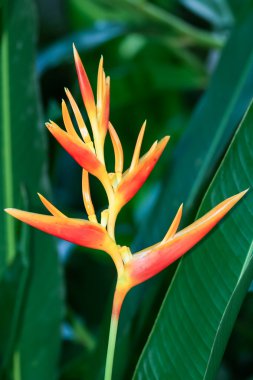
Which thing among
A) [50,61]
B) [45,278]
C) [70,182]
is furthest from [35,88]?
[70,182]

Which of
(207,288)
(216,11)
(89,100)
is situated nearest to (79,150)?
(89,100)

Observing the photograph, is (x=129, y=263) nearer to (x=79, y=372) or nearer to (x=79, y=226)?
(x=79, y=226)

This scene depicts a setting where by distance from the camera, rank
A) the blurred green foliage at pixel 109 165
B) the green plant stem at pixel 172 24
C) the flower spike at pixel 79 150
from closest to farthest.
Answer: the flower spike at pixel 79 150
the blurred green foliage at pixel 109 165
the green plant stem at pixel 172 24

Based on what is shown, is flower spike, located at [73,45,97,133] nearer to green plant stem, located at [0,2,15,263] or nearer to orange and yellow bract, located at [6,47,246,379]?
orange and yellow bract, located at [6,47,246,379]

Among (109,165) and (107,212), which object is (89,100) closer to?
(107,212)

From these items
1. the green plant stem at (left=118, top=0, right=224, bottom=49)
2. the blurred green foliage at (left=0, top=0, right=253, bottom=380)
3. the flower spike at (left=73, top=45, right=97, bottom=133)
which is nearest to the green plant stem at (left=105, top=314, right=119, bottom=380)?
the flower spike at (left=73, top=45, right=97, bottom=133)

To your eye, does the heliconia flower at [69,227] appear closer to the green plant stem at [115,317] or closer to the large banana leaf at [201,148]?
the green plant stem at [115,317]

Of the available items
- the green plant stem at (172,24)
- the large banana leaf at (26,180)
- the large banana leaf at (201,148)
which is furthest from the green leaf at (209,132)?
the green plant stem at (172,24)
